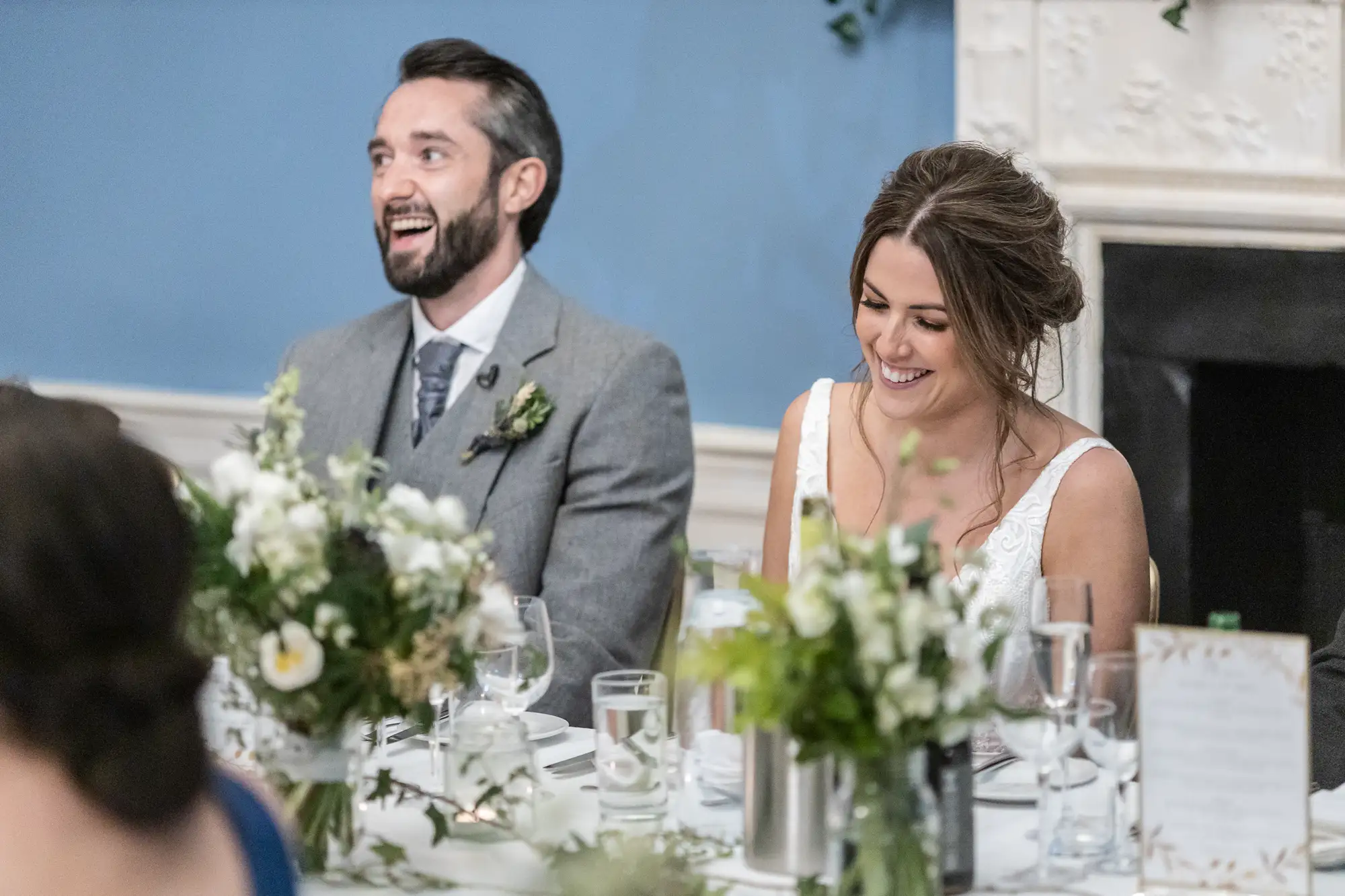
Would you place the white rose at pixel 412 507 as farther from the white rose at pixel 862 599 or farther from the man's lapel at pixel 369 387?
the man's lapel at pixel 369 387

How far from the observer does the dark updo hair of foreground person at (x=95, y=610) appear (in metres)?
0.93

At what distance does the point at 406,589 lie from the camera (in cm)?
141

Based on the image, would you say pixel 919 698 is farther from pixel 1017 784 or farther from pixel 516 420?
pixel 516 420

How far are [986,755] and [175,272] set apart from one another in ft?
9.50

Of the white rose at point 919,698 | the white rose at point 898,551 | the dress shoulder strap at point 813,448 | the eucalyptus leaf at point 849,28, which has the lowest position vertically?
the white rose at point 919,698

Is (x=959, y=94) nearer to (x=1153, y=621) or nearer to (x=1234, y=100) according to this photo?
(x=1234, y=100)

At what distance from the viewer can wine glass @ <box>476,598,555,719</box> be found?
5.63ft

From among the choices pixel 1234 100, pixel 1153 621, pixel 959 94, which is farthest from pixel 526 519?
pixel 1234 100

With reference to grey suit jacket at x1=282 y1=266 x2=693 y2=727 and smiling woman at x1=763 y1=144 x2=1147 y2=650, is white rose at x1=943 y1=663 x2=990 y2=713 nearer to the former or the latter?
smiling woman at x1=763 y1=144 x2=1147 y2=650

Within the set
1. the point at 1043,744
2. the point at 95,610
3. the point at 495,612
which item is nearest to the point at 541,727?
the point at 495,612

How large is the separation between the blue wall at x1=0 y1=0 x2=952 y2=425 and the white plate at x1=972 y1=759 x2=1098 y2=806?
187 centimetres

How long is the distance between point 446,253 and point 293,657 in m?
1.69

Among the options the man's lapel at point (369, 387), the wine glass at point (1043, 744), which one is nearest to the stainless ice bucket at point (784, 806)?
the wine glass at point (1043, 744)

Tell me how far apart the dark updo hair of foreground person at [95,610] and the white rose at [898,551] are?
486 millimetres
